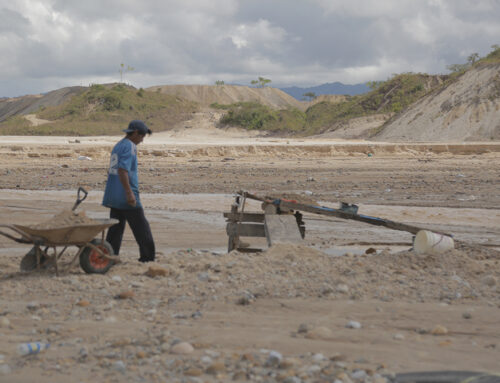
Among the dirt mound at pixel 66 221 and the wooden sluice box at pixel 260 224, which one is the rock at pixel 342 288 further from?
the dirt mound at pixel 66 221

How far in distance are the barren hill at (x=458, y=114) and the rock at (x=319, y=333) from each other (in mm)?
32967

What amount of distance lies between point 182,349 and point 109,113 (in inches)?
2323

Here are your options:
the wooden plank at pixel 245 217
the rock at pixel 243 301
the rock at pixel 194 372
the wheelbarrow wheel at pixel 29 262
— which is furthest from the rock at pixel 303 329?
the wooden plank at pixel 245 217

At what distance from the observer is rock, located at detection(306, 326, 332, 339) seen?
13.4 ft

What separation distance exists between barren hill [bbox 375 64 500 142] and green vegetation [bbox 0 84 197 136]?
2434 centimetres

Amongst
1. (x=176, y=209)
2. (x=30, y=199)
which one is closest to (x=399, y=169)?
(x=176, y=209)

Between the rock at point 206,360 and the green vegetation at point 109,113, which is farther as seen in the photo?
the green vegetation at point 109,113

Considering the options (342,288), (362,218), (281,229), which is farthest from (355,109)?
(342,288)

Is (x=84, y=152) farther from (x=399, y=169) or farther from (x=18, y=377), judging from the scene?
(x=18, y=377)

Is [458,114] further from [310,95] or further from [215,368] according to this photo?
[310,95]

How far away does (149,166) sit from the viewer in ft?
68.9

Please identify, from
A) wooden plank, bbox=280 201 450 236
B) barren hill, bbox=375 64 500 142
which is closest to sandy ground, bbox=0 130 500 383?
wooden plank, bbox=280 201 450 236

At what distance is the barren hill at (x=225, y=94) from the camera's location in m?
108

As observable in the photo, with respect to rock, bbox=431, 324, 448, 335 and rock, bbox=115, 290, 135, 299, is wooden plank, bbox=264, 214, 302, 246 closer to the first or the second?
rock, bbox=115, 290, 135, 299
